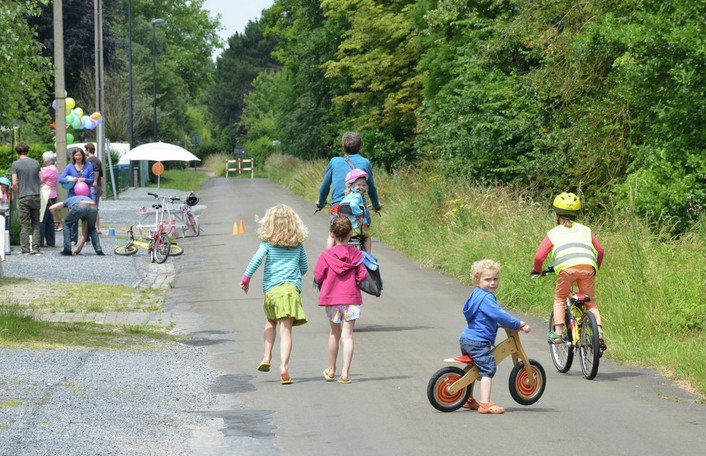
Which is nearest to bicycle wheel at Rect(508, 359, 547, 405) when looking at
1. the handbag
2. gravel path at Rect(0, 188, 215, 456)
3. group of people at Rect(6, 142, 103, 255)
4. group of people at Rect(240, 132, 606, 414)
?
group of people at Rect(240, 132, 606, 414)

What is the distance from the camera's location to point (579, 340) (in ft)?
34.4

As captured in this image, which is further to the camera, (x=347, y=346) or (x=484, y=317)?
(x=347, y=346)

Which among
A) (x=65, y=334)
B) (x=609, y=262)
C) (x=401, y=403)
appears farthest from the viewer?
(x=609, y=262)

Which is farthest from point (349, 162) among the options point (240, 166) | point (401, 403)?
point (240, 166)

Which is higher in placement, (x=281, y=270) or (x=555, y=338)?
(x=281, y=270)

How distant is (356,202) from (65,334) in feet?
10.7

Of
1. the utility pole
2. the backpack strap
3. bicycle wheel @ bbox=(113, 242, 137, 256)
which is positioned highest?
the utility pole

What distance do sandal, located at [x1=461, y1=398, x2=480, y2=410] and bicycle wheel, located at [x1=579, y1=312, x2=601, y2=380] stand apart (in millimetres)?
1548

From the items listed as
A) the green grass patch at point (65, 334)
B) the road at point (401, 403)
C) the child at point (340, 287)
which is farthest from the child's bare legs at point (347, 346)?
the green grass patch at point (65, 334)

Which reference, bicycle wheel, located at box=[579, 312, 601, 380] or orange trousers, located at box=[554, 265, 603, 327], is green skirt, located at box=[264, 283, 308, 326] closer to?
orange trousers, located at box=[554, 265, 603, 327]

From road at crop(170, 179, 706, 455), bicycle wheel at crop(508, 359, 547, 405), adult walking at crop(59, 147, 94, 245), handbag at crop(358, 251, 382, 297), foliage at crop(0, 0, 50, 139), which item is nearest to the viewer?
road at crop(170, 179, 706, 455)

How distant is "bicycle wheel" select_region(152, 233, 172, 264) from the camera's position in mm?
23172

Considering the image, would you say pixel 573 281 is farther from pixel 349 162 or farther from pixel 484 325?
pixel 349 162

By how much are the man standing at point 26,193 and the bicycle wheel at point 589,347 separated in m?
14.6
